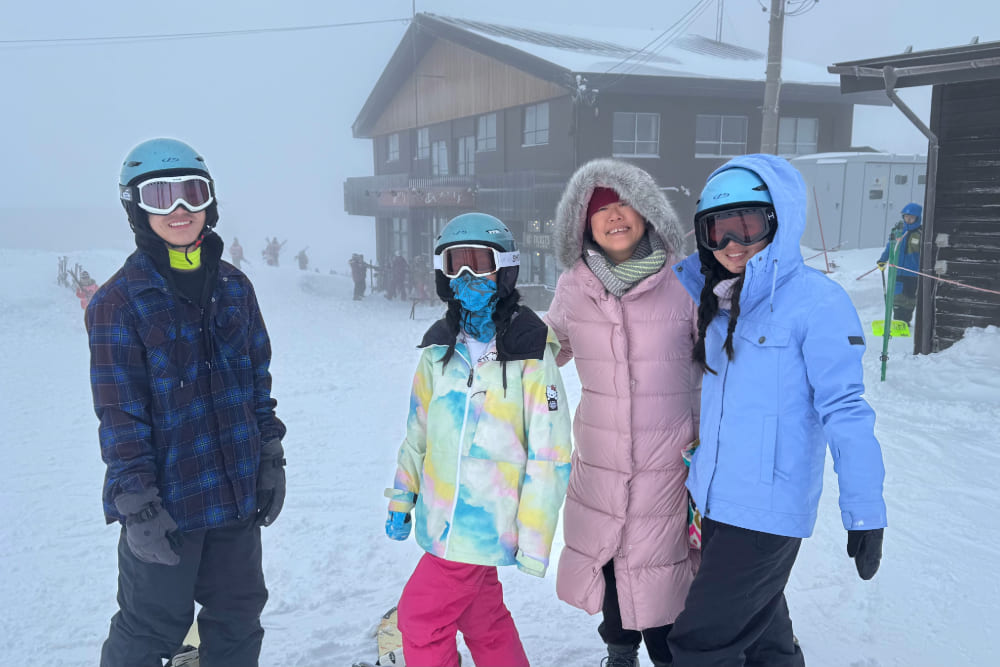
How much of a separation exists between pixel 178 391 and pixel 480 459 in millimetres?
1095

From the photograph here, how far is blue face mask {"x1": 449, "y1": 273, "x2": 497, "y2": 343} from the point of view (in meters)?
2.53

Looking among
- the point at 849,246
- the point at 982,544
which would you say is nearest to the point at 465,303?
the point at 982,544

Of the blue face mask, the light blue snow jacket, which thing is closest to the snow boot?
the light blue snow jacket

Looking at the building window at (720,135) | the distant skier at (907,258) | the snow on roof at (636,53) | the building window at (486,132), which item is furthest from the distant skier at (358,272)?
the distant skier at (907,258)

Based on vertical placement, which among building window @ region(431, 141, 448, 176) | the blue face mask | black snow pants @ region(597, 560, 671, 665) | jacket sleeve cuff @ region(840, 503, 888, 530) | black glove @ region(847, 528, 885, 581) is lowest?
black snow pants @ region(597, 560, 671, 665)

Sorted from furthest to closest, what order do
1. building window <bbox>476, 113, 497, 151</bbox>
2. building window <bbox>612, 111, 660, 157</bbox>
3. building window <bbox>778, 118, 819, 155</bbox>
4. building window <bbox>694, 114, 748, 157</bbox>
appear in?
building window <bbox>476, 113, 497, 151</bbox> → building window <bbox>778, 118, 819, 155</bbox> → building window <bbox>694, 114, 748, 157</bbox> → building window <bbox>612, 111, 660, 157</bbox>

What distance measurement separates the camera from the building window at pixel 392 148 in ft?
92.5

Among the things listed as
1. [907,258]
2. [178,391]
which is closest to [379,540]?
[178,391]

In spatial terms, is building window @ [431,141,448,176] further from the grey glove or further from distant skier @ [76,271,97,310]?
the grey glove

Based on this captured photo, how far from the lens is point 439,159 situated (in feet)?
82.0

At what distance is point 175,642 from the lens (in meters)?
2.38

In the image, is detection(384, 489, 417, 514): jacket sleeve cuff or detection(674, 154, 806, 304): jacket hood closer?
detection(674, 154, 806, 304): jacket hood

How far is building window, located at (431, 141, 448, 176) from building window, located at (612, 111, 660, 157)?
823 cm

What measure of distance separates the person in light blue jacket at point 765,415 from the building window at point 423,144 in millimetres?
24237
